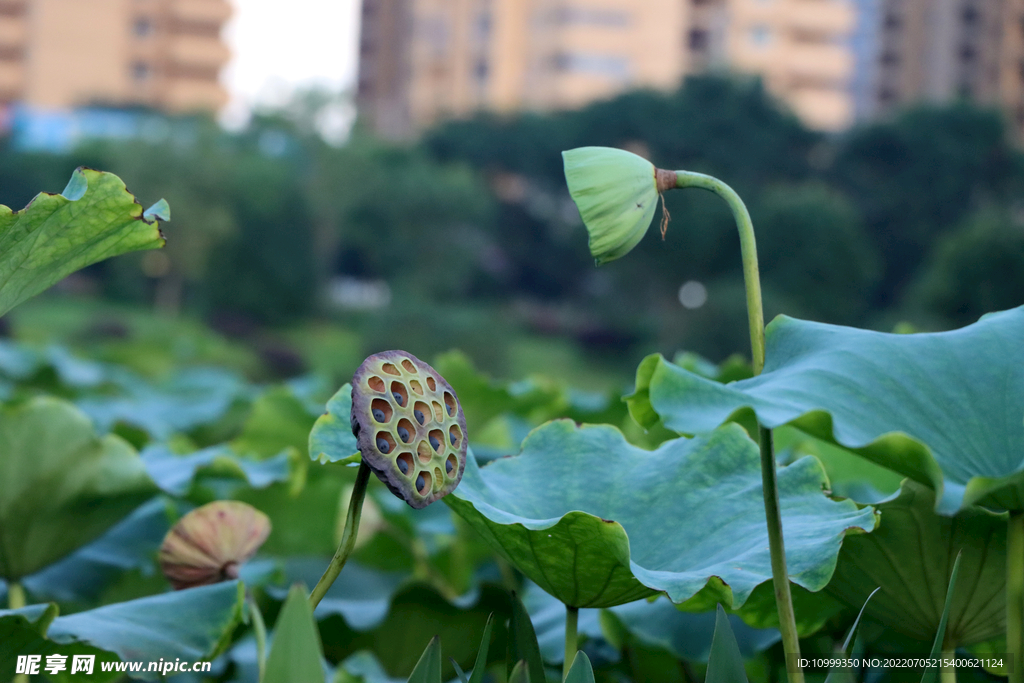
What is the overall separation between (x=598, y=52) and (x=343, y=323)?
1648 centimetres

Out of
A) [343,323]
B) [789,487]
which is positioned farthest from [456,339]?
[789,487]

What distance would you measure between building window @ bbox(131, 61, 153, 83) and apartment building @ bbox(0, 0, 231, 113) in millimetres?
40

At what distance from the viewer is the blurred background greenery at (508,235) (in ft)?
69.4

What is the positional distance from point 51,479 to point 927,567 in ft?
2.70

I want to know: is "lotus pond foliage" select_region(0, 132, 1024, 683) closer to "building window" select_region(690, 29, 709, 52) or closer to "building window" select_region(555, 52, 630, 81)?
"building window" select_region(555, 52, 630, 81)

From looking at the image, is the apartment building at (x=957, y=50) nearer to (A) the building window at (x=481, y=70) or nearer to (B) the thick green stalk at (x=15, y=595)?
(A) the building window at (x=481, y=70)

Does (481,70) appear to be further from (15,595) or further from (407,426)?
(407,426)

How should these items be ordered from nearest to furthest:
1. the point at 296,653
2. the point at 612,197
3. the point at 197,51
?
the point at 296,653
the point at 612,197
the point at 197,51

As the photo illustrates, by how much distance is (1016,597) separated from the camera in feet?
Answer: 2.21

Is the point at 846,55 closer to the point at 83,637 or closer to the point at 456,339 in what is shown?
the point at 456,339

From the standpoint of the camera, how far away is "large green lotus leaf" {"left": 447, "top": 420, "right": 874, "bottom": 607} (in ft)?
2.41

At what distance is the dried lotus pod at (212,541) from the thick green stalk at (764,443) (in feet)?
1.48

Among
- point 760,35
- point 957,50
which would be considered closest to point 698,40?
point 760,35

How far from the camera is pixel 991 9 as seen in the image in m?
41.8
